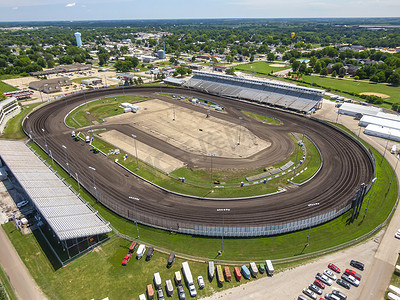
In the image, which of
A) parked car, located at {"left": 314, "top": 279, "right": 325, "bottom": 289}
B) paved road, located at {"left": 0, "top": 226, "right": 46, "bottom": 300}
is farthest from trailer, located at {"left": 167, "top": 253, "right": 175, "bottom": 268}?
parked car, located at {"left": 314, "top": 279, "right": 325, "bottom": 289}

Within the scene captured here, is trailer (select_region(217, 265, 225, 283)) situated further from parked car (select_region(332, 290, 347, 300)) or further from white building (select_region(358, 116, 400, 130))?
white building (select_region(358, 116, 400, 130))

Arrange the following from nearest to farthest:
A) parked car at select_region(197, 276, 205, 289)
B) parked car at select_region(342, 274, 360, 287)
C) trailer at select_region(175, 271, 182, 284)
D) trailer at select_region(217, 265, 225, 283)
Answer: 1. parked car at select_region(197, 276, 205, 289)
2. parked car at select_region(342, 274, 360, 287)
3. trailer at select_region(175, 271, 182, 284)
4. trailer at select_region(217, 265, 225, 283)

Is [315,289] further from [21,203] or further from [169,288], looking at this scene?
[21,203]

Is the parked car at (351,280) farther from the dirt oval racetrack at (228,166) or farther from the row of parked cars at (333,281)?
the dirt oval racetrack at (228,166)

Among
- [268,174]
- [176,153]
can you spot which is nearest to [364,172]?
Result: [268,174]

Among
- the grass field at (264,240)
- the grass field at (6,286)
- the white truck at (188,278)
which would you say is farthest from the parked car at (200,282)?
the grass field at (6,286)

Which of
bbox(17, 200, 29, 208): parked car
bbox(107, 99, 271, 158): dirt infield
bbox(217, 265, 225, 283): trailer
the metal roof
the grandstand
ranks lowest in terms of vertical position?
bbox(217, 265, 225, 283): trailer
